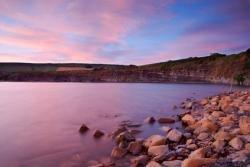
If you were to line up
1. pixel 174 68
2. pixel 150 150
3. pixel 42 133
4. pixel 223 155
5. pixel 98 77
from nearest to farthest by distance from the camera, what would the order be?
pixel 223 155 < pixel 150 150 < pixel 42 133 < pixel 98 77 < pixel 174 68

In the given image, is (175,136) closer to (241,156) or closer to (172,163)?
(172,163)

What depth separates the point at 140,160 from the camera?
8906 millimetres

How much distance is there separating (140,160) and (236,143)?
293cm

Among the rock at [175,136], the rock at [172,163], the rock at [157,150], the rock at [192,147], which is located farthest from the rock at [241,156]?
the rock at [175,136]

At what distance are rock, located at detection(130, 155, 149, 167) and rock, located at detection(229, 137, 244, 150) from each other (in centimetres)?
261

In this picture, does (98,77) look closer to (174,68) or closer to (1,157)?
(174,68)

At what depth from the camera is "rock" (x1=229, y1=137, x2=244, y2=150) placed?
897 centimetres

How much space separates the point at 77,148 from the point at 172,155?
414cm

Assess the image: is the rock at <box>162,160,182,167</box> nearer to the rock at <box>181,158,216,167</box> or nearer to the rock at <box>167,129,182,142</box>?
the rock at <box>181,158,216,167</box>

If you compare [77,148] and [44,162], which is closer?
[44,162]

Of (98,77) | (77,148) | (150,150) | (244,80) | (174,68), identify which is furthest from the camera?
(174,68)

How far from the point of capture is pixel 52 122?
1784 cm

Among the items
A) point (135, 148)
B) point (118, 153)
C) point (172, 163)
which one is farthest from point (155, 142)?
point (172, 163)

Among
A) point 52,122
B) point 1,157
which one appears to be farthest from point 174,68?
point 1,157
